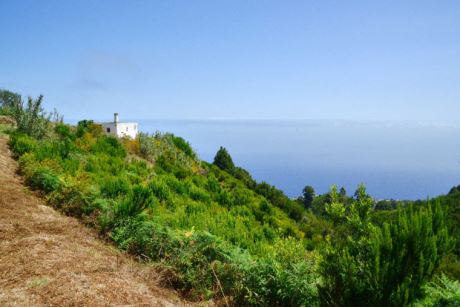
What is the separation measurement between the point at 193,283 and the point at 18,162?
24.7 ft

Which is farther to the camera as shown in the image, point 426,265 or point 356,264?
point 356,264

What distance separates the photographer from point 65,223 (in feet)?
19.5

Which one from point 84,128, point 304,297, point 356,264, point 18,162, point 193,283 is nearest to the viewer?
point 356,264

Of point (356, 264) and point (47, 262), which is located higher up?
point (356, 264)

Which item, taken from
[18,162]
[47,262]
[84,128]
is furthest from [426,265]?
[84,128]

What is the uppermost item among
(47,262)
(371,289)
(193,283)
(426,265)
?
(426,265)

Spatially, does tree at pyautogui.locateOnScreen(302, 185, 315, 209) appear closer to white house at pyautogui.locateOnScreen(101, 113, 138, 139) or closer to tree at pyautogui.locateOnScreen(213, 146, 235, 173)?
tree at pyautogui.locateOnScreen(213, 146, 235, 173)

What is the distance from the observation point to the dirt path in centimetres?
356

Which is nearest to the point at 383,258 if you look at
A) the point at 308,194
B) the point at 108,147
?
the point at 108,147

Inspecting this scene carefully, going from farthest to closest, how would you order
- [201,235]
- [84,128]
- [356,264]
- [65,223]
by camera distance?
[84,128], [65,223], [201,235], [356,264]

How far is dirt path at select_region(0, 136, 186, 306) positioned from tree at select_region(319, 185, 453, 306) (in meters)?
1.96

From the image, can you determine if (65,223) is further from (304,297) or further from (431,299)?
(431,299)

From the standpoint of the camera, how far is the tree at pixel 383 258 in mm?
3092

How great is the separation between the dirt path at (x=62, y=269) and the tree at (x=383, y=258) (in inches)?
77.1
